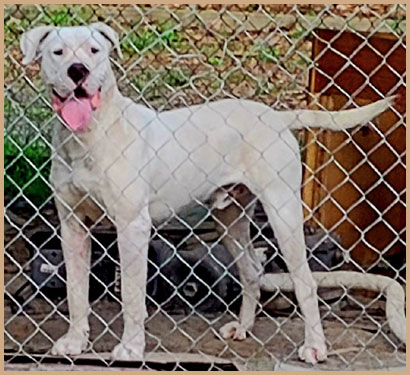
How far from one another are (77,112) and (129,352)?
0.67 metres

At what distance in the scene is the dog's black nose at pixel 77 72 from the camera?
2.87 m

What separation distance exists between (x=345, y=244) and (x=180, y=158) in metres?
1.43

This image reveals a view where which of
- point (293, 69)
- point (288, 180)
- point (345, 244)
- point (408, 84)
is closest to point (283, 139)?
point (288, 180)

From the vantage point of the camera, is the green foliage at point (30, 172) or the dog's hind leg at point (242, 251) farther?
the green foliage at point (30, 172)

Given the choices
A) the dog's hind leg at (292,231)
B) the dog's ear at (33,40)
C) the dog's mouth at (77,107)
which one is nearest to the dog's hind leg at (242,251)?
the dog's hind leg at (292,231)

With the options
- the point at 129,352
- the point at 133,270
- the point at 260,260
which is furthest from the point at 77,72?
the point at 260,260

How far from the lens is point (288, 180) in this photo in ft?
10.5

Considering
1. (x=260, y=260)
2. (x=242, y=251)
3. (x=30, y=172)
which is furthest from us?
(x=30, y=172)

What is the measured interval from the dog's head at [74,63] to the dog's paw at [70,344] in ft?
1.97

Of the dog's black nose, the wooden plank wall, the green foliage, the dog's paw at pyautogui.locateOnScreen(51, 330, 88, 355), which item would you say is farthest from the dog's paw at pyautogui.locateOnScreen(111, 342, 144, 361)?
the green foliage

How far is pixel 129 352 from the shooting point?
2953mm

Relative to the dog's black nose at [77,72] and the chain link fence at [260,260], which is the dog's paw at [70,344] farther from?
the dog's black nose at [77,72]

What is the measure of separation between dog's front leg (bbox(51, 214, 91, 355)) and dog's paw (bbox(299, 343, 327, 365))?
62 centimetres

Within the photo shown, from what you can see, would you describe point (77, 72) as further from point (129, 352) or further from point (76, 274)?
point (129, 352)
